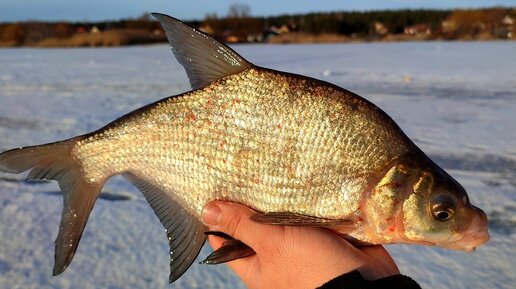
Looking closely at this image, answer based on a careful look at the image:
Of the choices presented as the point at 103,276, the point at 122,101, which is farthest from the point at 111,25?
the point at 103,276

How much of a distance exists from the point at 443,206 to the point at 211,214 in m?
0.84

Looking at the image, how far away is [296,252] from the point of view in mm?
1995

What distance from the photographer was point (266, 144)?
1973 millimetres

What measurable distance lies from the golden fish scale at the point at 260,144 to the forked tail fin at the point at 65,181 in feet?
0.15

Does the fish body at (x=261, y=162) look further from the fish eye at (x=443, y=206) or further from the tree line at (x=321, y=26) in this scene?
the tree line at (x=321, y=26)

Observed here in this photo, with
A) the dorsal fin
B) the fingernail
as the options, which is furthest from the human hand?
the dorsal fin

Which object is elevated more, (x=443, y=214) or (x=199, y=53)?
(x=199, y=53)

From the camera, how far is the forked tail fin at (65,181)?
2068 mm

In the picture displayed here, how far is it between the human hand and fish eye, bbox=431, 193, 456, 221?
0.95 ft

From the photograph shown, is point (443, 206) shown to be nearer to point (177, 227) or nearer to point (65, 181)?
point (177, 227)

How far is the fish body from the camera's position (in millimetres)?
1859

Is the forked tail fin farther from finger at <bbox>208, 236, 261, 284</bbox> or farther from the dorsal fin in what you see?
finger at <bbox>208, 236, 261, 284</bbox>

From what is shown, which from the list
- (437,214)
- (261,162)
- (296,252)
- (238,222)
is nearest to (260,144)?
(261,162)

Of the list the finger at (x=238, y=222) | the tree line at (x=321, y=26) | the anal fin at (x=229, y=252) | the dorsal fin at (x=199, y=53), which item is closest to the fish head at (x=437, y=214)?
the finger at (x=238, y=222)
